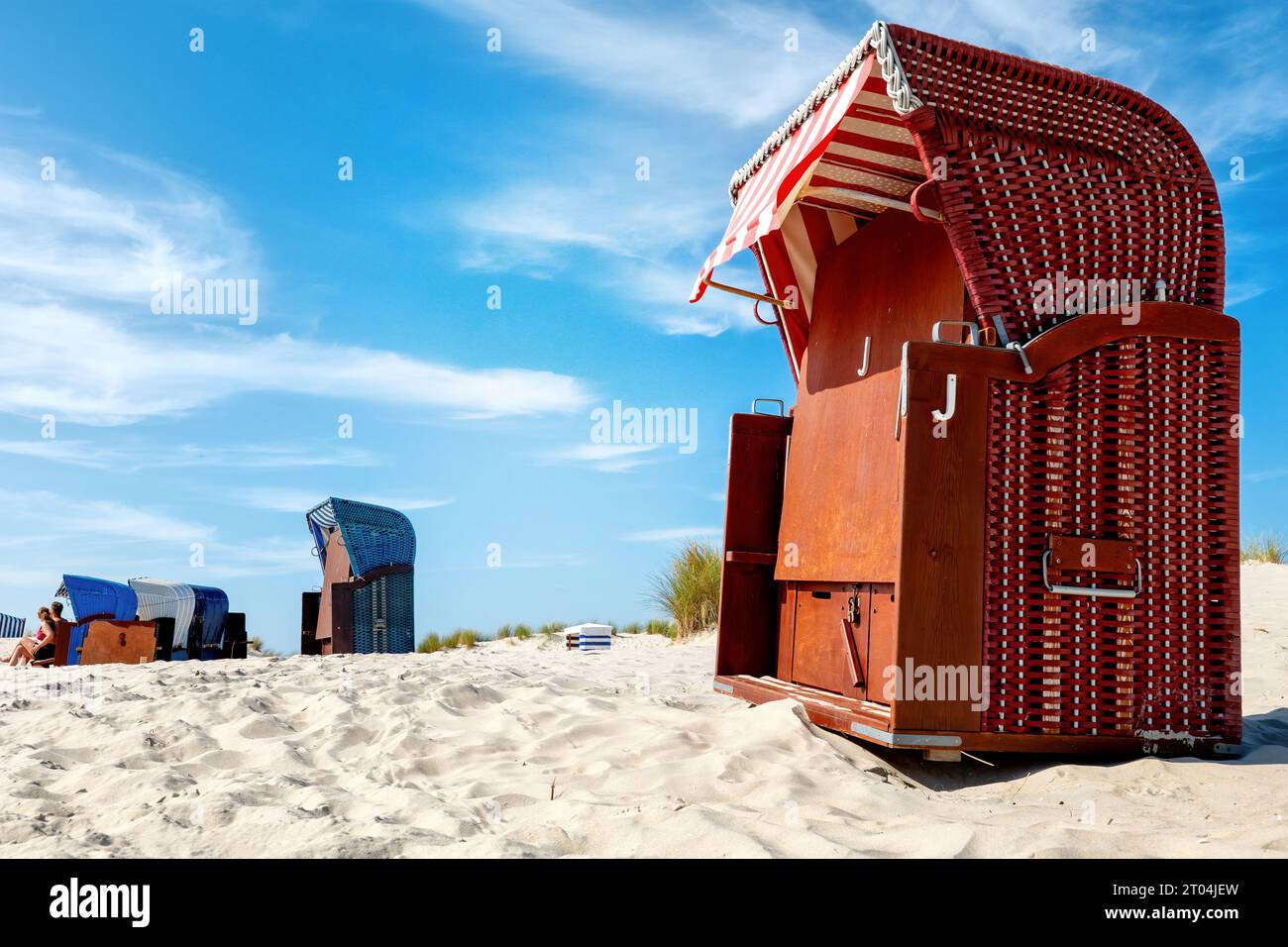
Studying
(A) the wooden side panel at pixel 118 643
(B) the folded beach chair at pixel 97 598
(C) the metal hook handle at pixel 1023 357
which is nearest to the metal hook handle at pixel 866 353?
(C) the metal hook handle at pixel 1023 357

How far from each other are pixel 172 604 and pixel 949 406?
55.8ft

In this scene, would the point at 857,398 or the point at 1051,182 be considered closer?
the point at 1051,182

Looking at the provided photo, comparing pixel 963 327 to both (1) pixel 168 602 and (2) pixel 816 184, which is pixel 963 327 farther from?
(1) pixel 168 602

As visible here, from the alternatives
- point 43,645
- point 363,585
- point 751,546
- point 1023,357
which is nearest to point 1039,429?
point 1023,357

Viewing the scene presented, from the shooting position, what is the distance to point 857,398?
554 centimetres

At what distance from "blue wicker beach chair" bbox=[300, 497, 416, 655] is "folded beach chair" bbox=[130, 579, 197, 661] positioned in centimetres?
468

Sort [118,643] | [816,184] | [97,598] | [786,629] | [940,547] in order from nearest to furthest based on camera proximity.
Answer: [940,547] < [816,184] < [786,629] < [118,643] < [97,598]

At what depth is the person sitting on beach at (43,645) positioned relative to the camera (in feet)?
39.8

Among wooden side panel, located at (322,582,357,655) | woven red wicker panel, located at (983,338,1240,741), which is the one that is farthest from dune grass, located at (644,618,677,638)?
woven red wicker panel, located at (983,338,1240,741)

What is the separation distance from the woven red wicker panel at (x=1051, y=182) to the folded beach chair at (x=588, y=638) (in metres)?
9.31

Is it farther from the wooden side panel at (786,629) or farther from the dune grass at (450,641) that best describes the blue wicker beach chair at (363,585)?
the wooden side panel at (786,629)

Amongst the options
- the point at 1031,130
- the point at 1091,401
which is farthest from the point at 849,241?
the point at 1091,401
